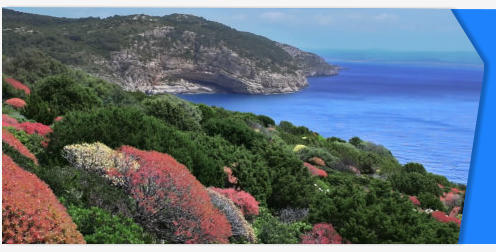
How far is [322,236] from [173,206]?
6.71 ft

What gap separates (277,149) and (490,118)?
4.35 metres

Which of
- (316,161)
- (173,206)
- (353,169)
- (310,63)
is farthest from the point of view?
(353,169)

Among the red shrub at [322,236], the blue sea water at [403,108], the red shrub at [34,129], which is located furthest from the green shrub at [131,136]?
the blue sea water at [403,108]

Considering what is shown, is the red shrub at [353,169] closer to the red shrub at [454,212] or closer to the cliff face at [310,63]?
the red shrub at [454,212]

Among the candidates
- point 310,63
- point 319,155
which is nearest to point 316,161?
point 319,155

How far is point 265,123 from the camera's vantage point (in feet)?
65.8

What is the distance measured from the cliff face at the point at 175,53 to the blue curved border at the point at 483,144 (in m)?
3.69

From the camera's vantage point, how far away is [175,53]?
1327 cm

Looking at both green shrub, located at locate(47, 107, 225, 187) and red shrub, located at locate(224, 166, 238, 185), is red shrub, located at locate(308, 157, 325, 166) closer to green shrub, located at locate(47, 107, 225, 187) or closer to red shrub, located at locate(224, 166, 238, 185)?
red shrub, located at locate(224, 166, 238, 185)

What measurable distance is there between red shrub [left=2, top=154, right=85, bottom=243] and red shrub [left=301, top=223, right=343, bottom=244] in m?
2.79

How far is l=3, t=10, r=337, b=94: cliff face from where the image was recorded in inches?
381

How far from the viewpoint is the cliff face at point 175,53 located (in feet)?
31.7
